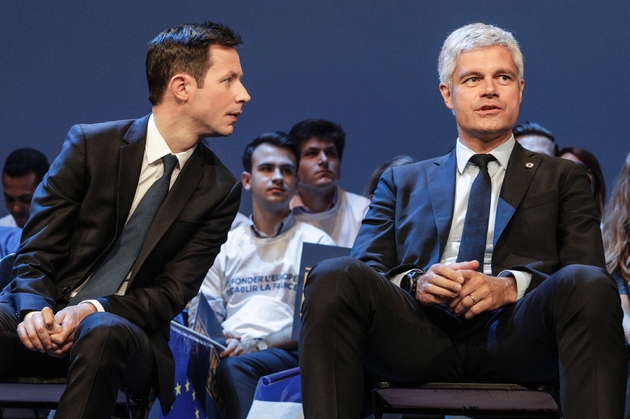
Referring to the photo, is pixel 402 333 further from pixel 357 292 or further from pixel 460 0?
pixel 460 0

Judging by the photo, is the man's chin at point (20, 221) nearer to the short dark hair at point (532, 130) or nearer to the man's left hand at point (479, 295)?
the short dark hair at point (532, 130)

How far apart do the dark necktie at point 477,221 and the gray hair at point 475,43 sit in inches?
13.7

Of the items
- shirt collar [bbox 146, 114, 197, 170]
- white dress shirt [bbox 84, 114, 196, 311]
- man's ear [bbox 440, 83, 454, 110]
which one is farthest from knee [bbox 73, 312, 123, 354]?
man's ear [bbox 440, 83, 454, 110]

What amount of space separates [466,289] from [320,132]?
8.00 feet

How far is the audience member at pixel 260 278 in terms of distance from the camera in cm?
318

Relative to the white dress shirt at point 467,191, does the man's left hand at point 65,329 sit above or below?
below

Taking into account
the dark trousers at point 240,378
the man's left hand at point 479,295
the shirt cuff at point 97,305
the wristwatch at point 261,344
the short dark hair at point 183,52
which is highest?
the short dark hair at point 183,52

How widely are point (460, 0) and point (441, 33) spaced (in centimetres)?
20

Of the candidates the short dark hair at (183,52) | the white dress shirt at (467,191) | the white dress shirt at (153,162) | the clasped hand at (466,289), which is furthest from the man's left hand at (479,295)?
the short dark hair at (183,52)

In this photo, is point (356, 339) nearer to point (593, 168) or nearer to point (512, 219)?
point (512, 219)

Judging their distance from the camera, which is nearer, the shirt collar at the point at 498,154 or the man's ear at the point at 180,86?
the shirt collar at the point at 498,154

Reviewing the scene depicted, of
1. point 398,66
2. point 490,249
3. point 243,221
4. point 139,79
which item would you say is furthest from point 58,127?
point 490,249

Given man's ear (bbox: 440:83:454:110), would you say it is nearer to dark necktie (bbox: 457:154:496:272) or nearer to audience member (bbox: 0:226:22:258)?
dark necktie (bbox: 457:154:496:272)

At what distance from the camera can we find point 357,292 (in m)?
1.86
